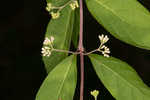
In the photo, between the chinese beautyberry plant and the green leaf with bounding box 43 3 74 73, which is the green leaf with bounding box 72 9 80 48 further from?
the chinese beautyberry plant

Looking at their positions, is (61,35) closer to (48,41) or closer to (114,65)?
(48,41)

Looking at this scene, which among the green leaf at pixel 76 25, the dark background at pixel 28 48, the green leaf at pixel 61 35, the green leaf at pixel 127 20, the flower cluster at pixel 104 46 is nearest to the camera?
the green leaf at pixel 127 20

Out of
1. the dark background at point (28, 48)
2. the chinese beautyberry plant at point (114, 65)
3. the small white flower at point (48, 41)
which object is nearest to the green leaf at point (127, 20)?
the chinese beautyberry plant at point (114, 65)

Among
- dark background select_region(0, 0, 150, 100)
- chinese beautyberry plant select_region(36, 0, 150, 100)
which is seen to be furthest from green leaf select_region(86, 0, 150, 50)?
dark background select_region(0, 0, 150, 100)

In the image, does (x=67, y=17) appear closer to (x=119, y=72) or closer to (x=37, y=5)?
(x=119, y=72)

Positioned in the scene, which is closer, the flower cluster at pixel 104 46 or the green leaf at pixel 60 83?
the green leaf at pixel 60 83

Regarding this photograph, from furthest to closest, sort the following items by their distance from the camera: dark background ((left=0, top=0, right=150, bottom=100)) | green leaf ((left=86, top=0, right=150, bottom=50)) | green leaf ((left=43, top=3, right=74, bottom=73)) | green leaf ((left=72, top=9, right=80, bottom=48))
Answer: dark background ((left=0, top=0, right=150, bottom=100))
green leaf ((left=72, top=9, right=80, bottom=48))
green leaf ((left=43, top=3, right=74, bottom=73))
green leaf ((left=86, top=0, right=150, bottom=50))

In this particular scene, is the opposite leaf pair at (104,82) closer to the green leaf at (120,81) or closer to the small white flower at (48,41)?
the green leaf at (120,81)

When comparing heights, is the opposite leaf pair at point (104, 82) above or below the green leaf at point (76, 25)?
below
